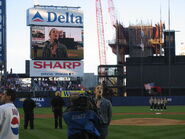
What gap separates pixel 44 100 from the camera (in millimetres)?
50625

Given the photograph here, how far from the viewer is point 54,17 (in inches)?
2213

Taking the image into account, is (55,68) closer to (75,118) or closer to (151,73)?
(151,73)

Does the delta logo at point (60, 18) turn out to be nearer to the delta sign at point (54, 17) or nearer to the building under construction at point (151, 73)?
the delta sign at point (54, 17)

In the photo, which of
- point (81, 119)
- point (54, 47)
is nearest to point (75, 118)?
point (81, 119)

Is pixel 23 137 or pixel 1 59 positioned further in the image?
pixel 1 59

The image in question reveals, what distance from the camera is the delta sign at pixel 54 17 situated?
55.0 meters

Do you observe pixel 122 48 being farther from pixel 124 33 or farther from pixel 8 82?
pixel 8 82

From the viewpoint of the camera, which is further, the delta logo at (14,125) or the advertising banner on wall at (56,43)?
the advertising banner on wall at (56,43)

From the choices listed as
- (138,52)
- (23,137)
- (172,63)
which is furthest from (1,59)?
(23,137)

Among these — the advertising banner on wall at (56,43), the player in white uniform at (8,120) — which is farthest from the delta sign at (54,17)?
the player in white uniform at (8,120)

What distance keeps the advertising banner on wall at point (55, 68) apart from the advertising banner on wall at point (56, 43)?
2.53ft

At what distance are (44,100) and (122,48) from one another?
42576 millimetres

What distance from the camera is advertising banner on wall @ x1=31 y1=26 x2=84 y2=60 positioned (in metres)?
54.8

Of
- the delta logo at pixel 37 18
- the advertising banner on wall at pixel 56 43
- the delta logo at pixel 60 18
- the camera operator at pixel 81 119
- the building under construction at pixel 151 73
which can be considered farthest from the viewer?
the building under construction at pixel 151 73
